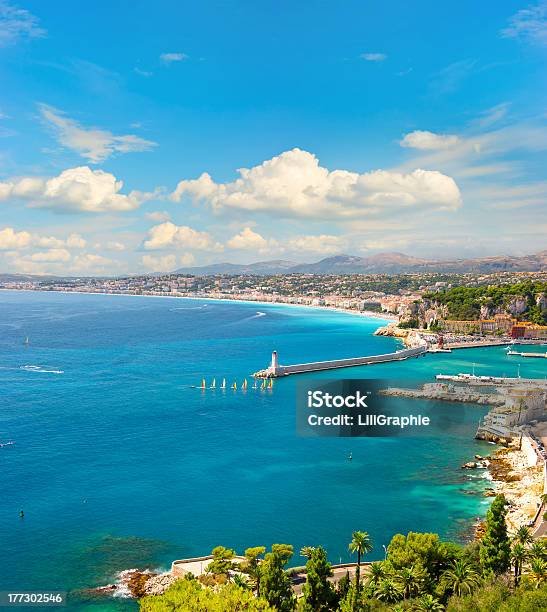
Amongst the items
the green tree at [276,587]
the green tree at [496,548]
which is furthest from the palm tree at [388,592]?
the green tree at [496,548]

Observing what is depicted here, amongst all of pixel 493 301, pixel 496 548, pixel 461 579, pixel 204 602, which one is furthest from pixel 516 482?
pixel 493 301

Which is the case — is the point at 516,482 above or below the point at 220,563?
below

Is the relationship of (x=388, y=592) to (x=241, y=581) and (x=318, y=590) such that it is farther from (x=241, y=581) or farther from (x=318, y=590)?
(x=241, y=581)

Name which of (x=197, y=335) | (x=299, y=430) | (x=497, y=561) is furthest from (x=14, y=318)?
(x=497, y=561)

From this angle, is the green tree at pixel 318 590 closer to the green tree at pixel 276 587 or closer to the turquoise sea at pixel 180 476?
the green tree at pixel 276 587

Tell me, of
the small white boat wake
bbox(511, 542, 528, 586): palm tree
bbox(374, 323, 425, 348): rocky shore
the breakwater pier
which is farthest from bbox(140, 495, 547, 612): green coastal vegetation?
bbox(374, 323, 425, 348): rocky shore

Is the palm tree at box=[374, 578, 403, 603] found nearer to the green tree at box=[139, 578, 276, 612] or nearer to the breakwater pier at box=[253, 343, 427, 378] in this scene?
the green tree at box=[139, 578, 276, 612]
